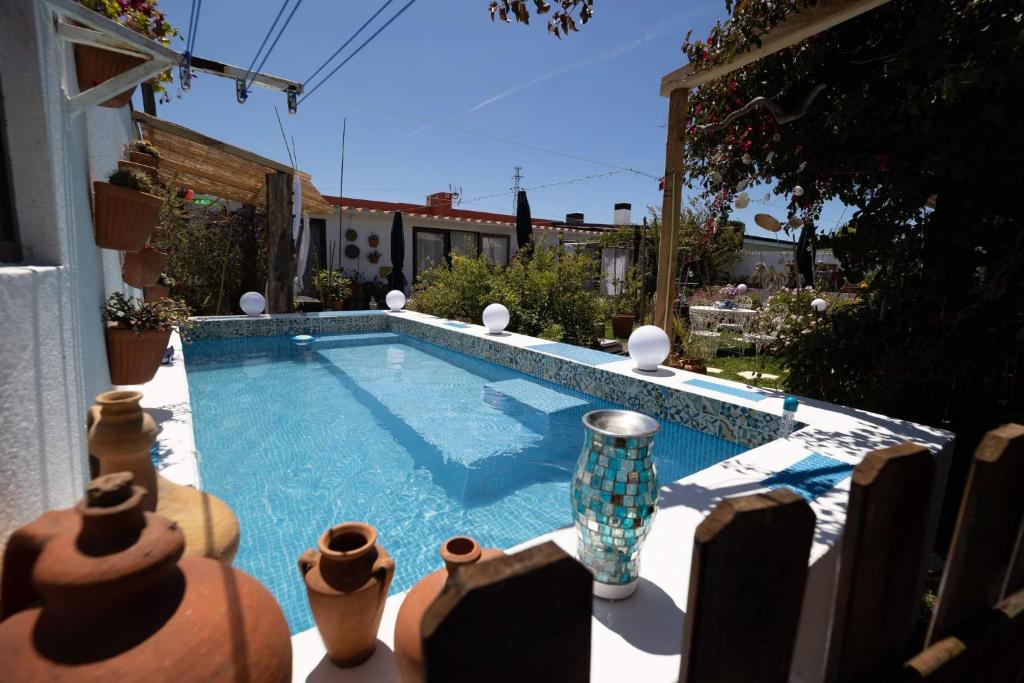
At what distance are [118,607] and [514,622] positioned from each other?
23.9 inches

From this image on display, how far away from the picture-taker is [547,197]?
1136 inches

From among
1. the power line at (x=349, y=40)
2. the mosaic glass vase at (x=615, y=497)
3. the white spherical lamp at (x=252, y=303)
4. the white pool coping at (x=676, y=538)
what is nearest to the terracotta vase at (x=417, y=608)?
the white pool coping at (x=676, y=538)

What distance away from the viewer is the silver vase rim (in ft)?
5.24

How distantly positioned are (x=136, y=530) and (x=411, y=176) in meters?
39.5

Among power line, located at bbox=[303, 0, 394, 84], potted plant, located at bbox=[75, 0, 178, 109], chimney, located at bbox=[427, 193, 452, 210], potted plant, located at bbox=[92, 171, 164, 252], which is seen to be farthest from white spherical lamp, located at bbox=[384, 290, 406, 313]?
chimney, located at bbox=[427, 193, 452, 210]

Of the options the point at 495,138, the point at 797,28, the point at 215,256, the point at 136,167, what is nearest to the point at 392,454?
the point at 136,167

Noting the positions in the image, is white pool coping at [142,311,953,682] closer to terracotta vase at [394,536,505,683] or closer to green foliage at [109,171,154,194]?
terracotta vase at [394,536,505,683]

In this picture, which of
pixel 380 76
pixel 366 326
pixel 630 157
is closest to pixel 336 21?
pixel 366 326

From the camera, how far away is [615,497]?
62.4 inches

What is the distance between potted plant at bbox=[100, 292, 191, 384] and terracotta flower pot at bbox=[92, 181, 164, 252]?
447 mm

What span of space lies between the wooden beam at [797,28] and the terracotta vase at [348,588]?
4268 millimetres

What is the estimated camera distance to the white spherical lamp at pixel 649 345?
5.22 m

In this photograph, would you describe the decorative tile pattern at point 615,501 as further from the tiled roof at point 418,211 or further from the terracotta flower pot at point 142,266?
the tiled roof at point 418,211

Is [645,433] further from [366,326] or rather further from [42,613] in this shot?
[366,326]
